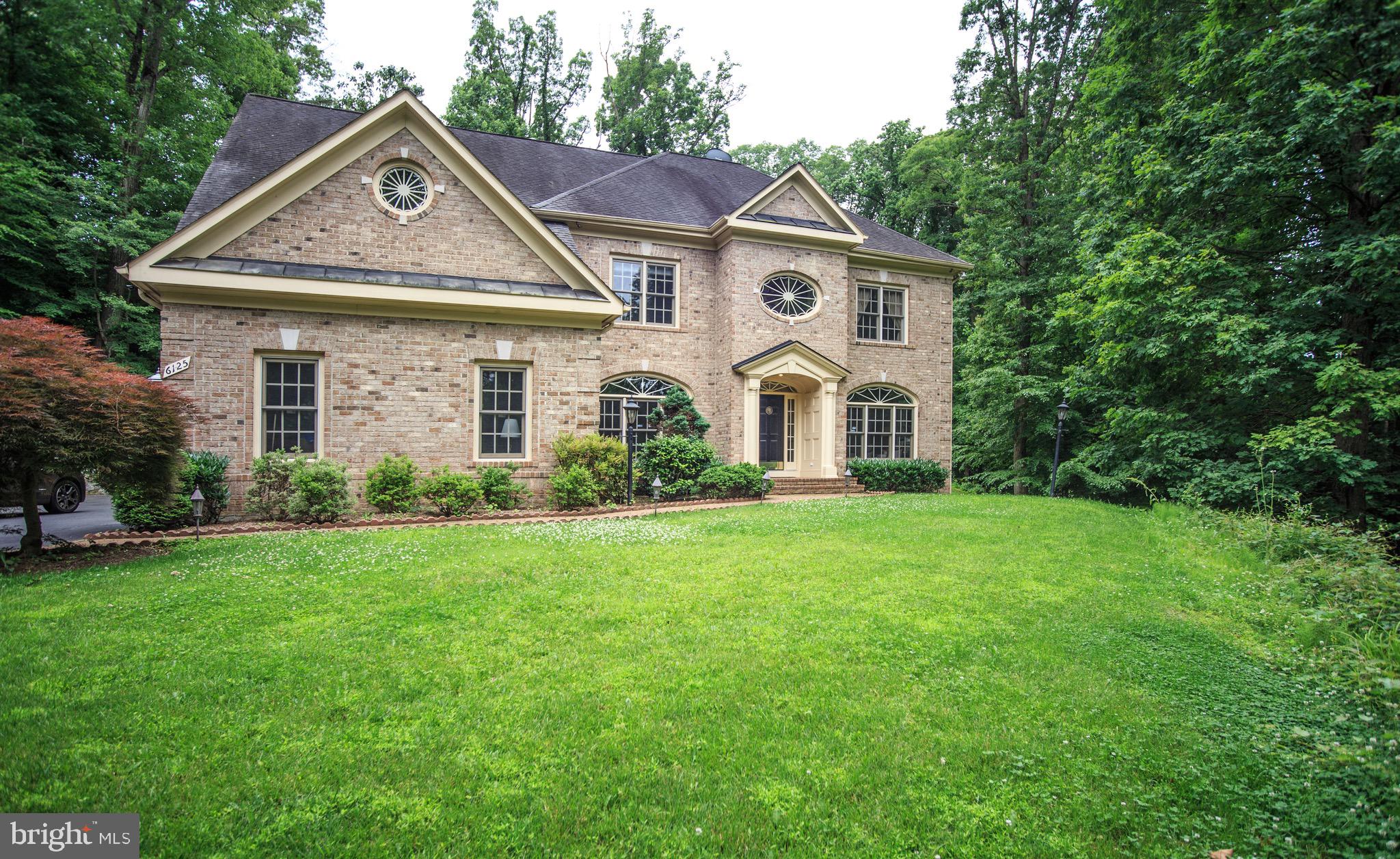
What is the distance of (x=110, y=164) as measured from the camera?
728 inches

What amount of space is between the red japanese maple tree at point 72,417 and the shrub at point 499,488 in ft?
15.9

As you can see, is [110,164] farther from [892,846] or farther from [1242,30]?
[1242,30]

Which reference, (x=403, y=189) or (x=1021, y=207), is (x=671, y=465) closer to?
(x=403, y=189)

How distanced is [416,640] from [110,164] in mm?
23217

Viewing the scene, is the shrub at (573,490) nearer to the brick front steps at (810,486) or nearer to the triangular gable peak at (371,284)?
the triangular gable peak at (371,284)

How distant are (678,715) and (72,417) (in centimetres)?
760

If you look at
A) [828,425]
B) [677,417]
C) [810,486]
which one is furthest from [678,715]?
[828,425]

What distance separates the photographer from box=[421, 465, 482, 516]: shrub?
11.2 metres

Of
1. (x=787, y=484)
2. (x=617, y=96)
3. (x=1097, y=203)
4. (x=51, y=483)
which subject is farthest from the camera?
(x=617, y=96)

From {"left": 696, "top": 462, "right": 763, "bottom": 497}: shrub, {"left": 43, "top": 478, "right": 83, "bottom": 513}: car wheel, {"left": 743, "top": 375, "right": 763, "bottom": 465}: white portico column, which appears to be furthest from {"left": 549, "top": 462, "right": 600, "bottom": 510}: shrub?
{"left": 43, "top": 478, "right": 83, "bottom": 513}: car wheel

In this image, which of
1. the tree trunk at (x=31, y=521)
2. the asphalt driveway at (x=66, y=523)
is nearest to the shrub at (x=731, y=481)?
the tree trunk at (x=31, y=521)

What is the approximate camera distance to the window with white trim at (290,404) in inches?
444

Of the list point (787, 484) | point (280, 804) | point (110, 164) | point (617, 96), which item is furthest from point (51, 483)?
point (617, 96)

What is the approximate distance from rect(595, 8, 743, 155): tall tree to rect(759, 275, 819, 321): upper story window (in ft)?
53.2
